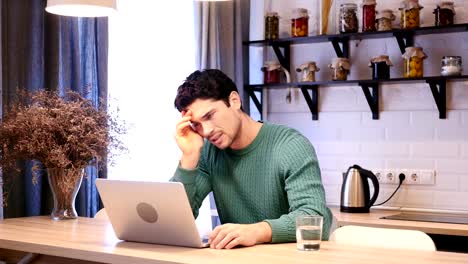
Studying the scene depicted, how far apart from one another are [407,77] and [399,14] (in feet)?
1.21

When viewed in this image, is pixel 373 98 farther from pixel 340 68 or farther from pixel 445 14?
pixel 445 14

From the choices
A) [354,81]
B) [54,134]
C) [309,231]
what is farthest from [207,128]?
[354,81]

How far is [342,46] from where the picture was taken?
3947 mm

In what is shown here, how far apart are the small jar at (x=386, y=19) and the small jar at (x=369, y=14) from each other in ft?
0.13

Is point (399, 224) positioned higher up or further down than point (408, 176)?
further down

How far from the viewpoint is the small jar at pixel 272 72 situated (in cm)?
407

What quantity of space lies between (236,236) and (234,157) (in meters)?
0.53

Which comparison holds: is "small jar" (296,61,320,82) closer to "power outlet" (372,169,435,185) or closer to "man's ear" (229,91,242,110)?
"power outlet" (372,169,435,185)

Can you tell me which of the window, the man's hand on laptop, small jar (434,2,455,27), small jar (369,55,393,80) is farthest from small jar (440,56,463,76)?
the man's hand on laptop

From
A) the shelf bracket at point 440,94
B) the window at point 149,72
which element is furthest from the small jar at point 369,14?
the window at point 149,72

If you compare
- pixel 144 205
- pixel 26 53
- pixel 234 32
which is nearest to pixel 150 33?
pixel 234 32

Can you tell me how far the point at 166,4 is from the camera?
391 centimetres

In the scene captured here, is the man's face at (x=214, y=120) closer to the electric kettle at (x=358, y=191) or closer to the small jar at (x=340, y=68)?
the electric kettle at (x=358, y=191)

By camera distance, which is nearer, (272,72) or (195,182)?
(195,182)
